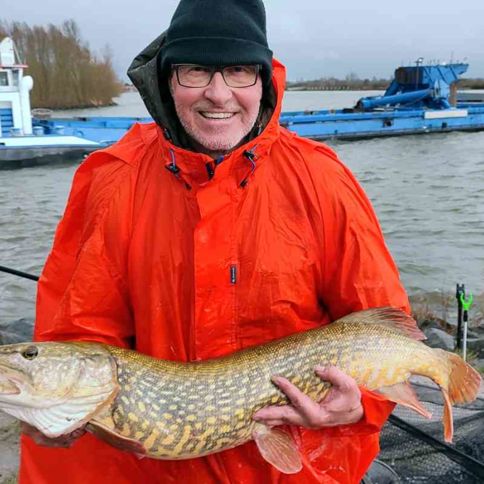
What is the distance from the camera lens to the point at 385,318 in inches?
85.5

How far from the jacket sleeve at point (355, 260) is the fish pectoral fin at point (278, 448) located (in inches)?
7.3

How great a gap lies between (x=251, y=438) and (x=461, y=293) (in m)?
3.74

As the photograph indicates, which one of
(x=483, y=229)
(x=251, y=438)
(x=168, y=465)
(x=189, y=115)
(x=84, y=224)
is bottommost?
(x=483, y=229)

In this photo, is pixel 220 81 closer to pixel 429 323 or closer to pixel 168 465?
pixel 168 465

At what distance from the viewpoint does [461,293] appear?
5.35 meters

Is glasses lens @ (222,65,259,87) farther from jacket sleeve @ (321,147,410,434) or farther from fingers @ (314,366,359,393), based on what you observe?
fingers @ (314,366,359,393)

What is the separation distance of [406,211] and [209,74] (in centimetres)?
1294

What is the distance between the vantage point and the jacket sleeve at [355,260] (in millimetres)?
2023

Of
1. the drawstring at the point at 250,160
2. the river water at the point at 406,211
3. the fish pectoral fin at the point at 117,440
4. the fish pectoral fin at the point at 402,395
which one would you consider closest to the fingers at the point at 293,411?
the fish pectoral fin at the point at 402,395

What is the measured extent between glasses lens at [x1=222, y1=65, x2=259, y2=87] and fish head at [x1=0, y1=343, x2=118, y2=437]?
3.47ft

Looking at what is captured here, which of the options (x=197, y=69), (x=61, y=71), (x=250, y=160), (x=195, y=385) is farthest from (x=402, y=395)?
(x=61, y=71)

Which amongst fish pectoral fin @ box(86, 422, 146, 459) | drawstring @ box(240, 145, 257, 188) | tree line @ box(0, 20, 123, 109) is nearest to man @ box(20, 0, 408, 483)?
drawstring @ box(240, 145, 257, 188)

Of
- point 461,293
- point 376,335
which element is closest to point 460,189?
point 461,293

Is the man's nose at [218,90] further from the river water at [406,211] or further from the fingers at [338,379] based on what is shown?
the river water at [406,211]
